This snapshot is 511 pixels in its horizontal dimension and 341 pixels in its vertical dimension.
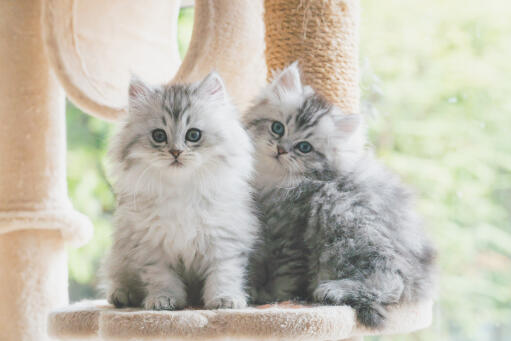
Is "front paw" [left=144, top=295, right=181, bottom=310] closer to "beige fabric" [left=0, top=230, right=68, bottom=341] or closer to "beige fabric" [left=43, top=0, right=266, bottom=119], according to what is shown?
"beige fabric" [left=43, top=0, right=266, bottom=119]

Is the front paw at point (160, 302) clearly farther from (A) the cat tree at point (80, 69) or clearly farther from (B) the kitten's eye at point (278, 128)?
(A) the cat tree at point (80, 69)

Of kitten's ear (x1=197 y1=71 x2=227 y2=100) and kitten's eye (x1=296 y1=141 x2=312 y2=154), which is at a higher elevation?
kitten's ear (x1=197 y1=71 x2=227 y2=100)

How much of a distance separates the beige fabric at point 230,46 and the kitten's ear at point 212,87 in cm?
38

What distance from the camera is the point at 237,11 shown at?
181cm

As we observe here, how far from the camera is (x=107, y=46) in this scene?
6.81ft

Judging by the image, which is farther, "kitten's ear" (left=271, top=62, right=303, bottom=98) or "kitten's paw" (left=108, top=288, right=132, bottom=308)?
"kitten's ear" (left=271, top=62, right=303, bottom=98)

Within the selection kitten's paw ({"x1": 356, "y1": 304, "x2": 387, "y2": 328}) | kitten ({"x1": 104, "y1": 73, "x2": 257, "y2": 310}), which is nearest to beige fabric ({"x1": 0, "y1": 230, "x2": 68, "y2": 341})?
kitten ({"x1": 104, "y1": 73, "x2": 257, "y2": 310})

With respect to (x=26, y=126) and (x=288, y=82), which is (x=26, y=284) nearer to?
(x=26, y=126)

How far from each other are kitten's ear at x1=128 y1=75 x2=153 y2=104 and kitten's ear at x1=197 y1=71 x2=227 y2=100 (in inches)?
4.7

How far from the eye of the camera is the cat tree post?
194 cm

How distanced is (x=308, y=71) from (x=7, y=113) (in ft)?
3.51

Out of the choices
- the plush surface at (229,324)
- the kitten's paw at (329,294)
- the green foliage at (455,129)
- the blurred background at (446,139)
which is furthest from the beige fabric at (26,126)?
the green foliage at (455,129)

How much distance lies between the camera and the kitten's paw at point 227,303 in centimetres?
115

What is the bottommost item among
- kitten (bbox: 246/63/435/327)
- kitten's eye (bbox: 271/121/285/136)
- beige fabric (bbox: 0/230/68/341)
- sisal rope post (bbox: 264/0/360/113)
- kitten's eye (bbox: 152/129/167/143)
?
beige fabric (bbox: 0/230/68/341)
